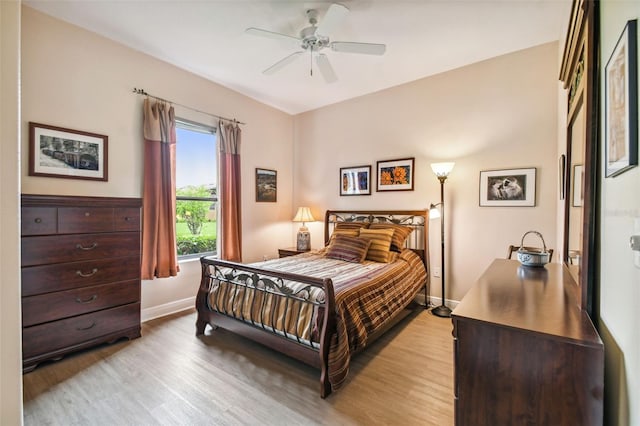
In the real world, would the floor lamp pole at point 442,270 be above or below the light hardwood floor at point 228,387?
above

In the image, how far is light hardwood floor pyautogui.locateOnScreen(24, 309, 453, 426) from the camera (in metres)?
1.81

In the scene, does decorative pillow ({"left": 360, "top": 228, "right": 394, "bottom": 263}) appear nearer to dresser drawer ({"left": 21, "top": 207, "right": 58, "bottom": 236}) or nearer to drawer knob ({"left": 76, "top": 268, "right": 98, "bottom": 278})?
drawer knob ({"left": 76, "top": 268, "right": 98, "bottom": 278})

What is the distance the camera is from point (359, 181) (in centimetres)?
443

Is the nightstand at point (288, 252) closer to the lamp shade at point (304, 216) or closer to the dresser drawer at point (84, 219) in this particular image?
the lamp shade at point (304, 216)

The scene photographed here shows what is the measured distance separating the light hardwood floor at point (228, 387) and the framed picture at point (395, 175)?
6.67 ft

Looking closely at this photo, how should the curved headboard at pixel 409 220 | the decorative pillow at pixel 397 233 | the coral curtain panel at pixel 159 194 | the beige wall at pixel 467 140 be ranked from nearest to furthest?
the beige wall at pixel 467 140 < the coral curtain panel at pixel 159 194 < the decorative pillow at pixel 397 233 < the curved headboard at pixel 409 220

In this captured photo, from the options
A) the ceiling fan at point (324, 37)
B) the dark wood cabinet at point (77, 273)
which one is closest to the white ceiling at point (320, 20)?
the ceiling fan at point (324, 37)

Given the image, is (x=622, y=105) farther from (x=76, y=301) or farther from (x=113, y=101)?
(x=113, y=101)

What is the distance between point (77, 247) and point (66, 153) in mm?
938

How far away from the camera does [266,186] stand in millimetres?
4730

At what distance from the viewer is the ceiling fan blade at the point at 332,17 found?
209cm

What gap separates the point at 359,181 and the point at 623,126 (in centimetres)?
356

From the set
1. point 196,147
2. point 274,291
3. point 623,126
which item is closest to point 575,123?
point 623,126

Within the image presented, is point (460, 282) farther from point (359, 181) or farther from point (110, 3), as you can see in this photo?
point (110, 3)
